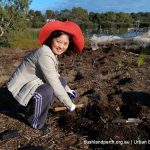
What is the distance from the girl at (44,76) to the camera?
14.1ft

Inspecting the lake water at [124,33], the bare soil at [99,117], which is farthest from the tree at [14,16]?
the bare soil at [99,117]

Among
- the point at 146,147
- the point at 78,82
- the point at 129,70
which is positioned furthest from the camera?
the point at 129,70

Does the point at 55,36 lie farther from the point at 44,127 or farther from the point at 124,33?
the point at 124,33

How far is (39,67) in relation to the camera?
4.41 metres

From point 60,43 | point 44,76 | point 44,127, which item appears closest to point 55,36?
point 60,43

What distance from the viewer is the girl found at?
14.1 ft

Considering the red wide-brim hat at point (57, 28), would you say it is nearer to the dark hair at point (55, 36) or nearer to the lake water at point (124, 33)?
the dark hair at point (55, 36)

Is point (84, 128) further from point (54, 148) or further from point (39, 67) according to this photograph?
point (39, 67)

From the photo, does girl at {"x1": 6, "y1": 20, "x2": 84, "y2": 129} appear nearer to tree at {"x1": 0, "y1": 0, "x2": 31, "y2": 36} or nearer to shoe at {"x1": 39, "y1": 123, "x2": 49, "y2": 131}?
shoe at {"x1": 39, "y1": 123, "x2": 49, "y2": 131}

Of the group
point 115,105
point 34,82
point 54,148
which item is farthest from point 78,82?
point 54,148

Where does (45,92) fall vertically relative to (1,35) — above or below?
above

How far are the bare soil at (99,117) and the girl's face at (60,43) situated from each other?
80cm

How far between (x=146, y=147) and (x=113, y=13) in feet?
239

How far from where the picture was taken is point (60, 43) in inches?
171
